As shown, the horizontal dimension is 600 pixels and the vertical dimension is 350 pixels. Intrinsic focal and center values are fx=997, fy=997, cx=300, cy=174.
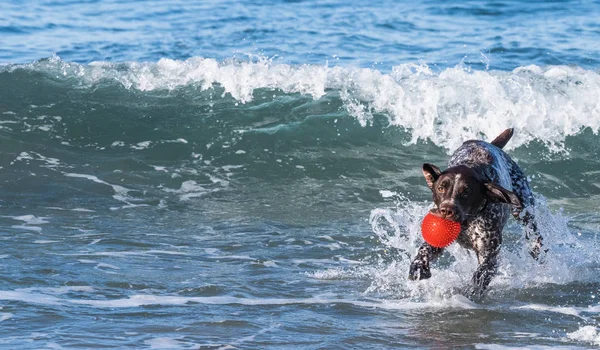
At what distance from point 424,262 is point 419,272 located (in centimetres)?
8

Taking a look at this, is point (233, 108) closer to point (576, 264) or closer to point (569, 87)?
point (569, 87)

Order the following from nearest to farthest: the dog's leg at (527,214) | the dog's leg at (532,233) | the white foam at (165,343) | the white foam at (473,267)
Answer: the white foam at (165,343), the white foam at (473,267), the dog's leg at (527,214), the dog's leg at (532,233)

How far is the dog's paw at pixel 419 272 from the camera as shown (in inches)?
261

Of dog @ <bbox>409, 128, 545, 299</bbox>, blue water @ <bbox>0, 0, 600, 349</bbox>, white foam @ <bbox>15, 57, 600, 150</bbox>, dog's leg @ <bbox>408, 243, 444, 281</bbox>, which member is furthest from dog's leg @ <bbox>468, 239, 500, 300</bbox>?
white foam @ <bbox>15, 57, 600, 150</bbox>

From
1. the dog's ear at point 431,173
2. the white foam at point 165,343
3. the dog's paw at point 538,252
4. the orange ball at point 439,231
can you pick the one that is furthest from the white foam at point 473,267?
the white foam at point 165,343

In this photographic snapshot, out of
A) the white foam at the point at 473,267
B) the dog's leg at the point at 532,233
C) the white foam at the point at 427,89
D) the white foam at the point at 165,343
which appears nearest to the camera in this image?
the white foam at the point at 165,343

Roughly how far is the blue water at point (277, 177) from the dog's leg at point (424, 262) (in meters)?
0.19

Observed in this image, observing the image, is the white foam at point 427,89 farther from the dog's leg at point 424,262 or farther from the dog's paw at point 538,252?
the dog's leg at point 424,262

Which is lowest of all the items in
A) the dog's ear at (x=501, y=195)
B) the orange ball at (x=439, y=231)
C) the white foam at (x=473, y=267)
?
the white foam at (x=473, y=267)

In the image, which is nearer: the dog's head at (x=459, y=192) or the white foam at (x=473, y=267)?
the dog's head at (x=459, y=192)

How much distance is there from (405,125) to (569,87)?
2780 millimetres

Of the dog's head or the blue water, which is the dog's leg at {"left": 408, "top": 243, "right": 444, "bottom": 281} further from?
the dog's head

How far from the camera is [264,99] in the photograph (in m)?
13.5

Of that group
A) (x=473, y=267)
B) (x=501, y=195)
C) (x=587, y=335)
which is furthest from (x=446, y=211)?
(x=473, y=267)
